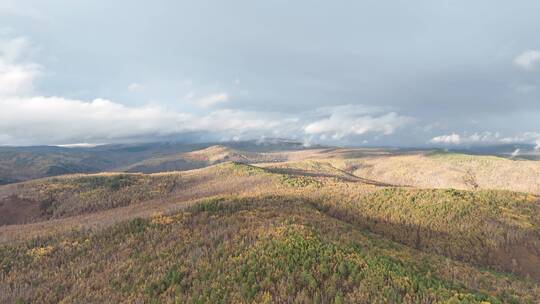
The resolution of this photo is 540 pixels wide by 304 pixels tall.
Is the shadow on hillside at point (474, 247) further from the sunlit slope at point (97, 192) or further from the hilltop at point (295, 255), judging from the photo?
the sunlit slope at point (97, 192)

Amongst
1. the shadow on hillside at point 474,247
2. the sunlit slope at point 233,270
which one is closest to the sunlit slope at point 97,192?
the shadow on hillside at point 474,247

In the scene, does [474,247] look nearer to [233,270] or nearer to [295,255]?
[295,255]

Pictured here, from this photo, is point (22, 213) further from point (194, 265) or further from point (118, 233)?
point (194, 265)

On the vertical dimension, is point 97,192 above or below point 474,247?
below

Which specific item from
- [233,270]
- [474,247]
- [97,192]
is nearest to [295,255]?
[233,270]

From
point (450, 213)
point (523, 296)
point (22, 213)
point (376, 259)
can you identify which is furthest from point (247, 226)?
point (22, 213)

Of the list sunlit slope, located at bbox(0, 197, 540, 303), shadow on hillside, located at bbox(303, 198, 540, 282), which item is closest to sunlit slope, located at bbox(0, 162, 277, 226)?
shadow on hillside, located at bbox(303, 198, 540, 282)

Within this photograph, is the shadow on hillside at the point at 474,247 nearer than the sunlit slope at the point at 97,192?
Yes

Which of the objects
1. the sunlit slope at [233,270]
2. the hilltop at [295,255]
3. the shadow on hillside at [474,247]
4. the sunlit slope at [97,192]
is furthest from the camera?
the sunlit slope at [97,192]

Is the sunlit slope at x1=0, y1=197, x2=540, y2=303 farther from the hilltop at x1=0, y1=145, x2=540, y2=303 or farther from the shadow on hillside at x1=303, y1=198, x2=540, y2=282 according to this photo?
the shadow on hillside at x1=303, y1=198, x2=540, y2=282
